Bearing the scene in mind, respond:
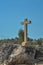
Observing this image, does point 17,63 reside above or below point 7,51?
below

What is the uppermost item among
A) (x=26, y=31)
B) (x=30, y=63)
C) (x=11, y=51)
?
(x=26, y=31)

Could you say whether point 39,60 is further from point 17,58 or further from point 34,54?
point 17,58

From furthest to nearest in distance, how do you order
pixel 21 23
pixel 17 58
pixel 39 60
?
pixel 21 23 → pixel 39 60 → pixel 17 58

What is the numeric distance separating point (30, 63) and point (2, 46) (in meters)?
3.41

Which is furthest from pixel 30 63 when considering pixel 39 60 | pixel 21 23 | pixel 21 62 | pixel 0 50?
pixel 21 23

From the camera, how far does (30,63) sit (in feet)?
36.1

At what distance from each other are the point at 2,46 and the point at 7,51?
0.51 metres

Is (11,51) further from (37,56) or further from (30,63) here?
(30,63)

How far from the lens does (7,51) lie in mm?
13719

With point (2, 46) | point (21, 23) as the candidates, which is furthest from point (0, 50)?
point (21, 23)

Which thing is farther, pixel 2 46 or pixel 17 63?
pixel 2 46

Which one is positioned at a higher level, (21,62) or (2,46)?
(2,46)

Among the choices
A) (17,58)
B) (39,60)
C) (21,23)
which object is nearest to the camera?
(17,58)

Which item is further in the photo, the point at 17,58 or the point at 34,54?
the point at 34,54
